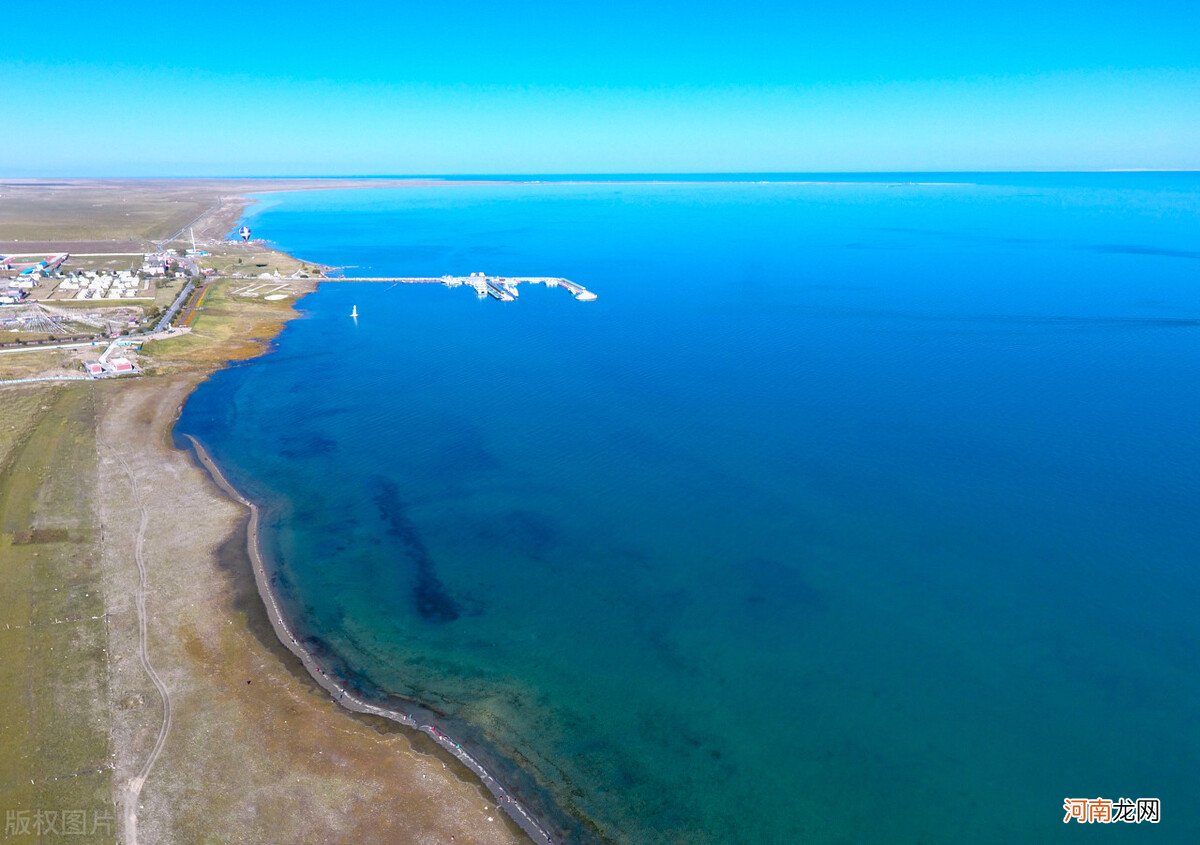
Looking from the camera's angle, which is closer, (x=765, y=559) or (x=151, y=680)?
(x=151, y=680)

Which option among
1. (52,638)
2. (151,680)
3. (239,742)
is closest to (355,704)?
(239,742)

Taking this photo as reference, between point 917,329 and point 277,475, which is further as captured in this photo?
point 917,329

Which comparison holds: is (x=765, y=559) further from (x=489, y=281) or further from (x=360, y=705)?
(x=489, y=281)

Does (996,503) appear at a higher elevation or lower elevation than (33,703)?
lower

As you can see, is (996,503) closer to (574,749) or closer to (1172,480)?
(1172,480)

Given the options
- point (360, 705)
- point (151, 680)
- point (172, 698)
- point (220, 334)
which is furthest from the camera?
point (220, 334)

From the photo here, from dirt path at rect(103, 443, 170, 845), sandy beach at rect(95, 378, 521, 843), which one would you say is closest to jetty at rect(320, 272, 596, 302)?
dirt path at rect(103, 443, 170, 845)

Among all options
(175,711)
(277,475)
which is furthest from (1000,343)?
(175,711)
